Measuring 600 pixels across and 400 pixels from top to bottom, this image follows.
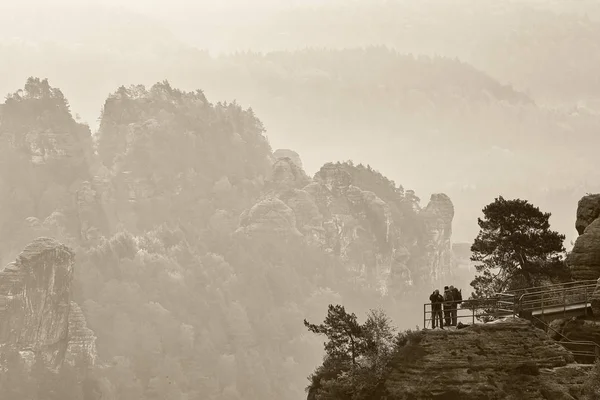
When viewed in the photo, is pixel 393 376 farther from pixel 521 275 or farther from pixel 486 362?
pixel 521 275

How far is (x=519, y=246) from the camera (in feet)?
217

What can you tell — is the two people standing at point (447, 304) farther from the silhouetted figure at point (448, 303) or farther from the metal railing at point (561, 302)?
the metal railing at point (561, 302)

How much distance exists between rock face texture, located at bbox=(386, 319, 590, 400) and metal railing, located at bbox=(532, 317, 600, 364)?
2.70m

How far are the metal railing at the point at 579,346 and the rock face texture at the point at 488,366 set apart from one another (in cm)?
270

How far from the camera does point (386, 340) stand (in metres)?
49.9

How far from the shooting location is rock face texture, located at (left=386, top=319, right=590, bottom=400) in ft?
138

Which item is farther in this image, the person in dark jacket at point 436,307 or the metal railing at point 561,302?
the metal railing at point 561,302

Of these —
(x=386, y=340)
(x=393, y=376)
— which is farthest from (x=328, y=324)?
(x=393, y=376)

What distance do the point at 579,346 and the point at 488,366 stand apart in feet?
23.4

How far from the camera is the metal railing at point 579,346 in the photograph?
149ft

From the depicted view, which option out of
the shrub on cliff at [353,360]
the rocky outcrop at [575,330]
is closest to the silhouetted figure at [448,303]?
the shrub on cliff at [353,360]

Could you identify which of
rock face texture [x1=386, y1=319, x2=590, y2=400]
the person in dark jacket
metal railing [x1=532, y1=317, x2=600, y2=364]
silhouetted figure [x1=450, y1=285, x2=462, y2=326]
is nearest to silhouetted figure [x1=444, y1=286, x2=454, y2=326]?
silhouetted figure [x1=450, y1=285, x2=462, y2=326]

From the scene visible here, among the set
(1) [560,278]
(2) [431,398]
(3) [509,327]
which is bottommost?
(2) [431,398]

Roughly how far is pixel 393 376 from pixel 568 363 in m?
8.48
